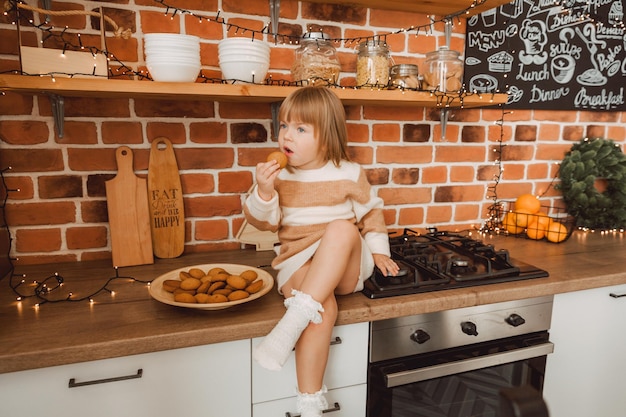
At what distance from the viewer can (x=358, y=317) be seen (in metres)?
1.16

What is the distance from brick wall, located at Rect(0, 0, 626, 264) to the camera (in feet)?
4.75

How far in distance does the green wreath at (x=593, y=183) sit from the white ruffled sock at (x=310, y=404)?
163cm

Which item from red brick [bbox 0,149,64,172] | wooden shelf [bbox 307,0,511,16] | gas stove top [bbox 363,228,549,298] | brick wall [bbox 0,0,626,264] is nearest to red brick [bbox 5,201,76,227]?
brick wall [bbox 0,0,626,264]

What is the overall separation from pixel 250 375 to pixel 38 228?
93 cm

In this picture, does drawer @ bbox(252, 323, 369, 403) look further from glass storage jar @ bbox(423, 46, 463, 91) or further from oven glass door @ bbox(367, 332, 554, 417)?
glass storage jar @ bbox(423, 46, 463, 91)

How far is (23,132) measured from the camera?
55.7 inches

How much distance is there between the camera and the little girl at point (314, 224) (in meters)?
1.07

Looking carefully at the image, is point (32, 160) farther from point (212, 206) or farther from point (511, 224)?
point (511, 224)

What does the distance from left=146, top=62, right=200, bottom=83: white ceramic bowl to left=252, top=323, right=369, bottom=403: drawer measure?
0.82m

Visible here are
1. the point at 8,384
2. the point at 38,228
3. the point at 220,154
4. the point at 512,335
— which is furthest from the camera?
the point at 220,154

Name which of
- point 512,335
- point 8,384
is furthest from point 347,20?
point 8,384

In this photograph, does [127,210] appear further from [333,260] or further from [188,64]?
[333,260]

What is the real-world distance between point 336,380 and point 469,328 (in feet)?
1.36

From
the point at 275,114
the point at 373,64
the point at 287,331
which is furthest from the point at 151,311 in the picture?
the point at 373,64
